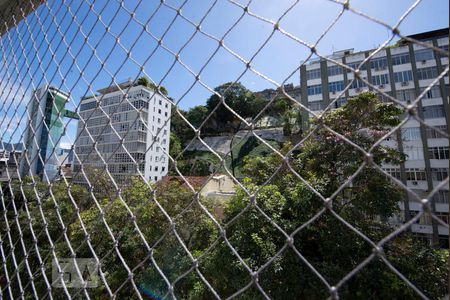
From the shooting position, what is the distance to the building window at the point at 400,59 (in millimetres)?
7305

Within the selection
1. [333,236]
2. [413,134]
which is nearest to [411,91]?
[413,134]

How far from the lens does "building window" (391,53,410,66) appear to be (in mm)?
7305

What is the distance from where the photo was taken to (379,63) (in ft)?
25.0

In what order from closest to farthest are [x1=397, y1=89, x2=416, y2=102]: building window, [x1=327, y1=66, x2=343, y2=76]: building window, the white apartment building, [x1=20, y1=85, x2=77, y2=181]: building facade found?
the white apartment building < [x1=20, y1=85, x2=77, y2=181]: building facade < [x1=397, y1=89, x2=416, y2=102]: building window < [x1=327, y1=66, x2=343, y2=76]: building window

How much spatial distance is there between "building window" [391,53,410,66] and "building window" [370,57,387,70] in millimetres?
217

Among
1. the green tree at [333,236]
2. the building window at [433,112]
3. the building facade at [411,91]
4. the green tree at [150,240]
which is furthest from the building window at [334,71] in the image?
the green tree at [150,240]

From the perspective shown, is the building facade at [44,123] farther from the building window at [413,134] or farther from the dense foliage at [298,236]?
the building window at [413,134]

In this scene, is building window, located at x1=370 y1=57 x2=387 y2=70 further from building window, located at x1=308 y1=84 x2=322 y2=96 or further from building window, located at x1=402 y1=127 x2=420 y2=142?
building window, located at x1=402 y1=127 x2=420 y2=142

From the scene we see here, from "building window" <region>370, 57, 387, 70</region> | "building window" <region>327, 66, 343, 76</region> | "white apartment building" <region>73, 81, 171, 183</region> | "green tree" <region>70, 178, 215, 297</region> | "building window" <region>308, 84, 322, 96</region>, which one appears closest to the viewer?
"white apartment building" <region>73, 81, 171, 183</region>

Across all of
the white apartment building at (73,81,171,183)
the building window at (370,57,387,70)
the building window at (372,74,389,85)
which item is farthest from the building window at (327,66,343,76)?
the white apartment building at (73,81,171,183)

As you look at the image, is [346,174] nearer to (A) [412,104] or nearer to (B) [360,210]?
(B) [360,210]

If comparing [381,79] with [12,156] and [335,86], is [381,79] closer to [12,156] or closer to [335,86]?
[335,86]

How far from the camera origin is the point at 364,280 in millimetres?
2172

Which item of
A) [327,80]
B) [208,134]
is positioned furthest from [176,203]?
[208,134]
